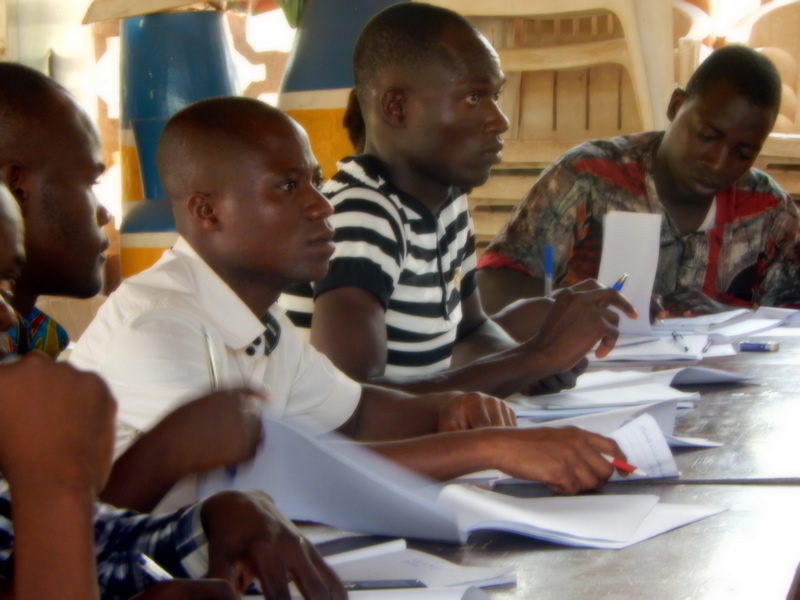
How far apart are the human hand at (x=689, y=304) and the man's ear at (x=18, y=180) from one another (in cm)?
139

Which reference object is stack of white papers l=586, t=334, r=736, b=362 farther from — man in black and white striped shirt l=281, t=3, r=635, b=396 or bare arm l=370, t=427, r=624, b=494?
bare arm l=370, t=427, r=624, b=494

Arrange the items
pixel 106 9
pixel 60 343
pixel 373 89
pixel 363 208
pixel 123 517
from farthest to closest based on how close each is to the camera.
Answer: pixel 106 9 < pixel 373 89 < pixel 363 208 < pixel 60 343 < pixel 123 517

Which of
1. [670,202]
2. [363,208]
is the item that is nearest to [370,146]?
[363,208]

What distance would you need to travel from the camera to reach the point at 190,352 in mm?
1082

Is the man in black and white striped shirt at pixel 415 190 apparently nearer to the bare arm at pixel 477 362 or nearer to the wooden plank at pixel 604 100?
the bare arm at pixel 477 362

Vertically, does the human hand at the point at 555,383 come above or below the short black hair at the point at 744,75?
below

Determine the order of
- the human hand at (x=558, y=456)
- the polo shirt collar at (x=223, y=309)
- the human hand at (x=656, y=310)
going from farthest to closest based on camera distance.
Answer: the human hand at (x=656, y=310)
the polo shirt collar at (x=223, y=309)
the human hand at (x=558, y=456)

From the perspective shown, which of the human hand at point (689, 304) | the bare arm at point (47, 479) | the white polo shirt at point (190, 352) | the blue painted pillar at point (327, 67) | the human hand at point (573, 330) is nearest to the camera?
the bare arm at point (47, 479)

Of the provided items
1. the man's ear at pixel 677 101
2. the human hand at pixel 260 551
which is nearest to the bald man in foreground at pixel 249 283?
the human hand at pixel 260 551

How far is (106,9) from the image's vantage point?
2908mm

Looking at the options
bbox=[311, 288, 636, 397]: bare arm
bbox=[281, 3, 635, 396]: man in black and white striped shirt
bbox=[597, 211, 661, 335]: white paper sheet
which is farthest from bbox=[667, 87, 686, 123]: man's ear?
bbox=[311, 288, 636, 397]: bare arm

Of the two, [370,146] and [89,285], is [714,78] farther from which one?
[89,285]

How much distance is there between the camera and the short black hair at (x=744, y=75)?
2250 mm

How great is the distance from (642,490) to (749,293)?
166 cm
